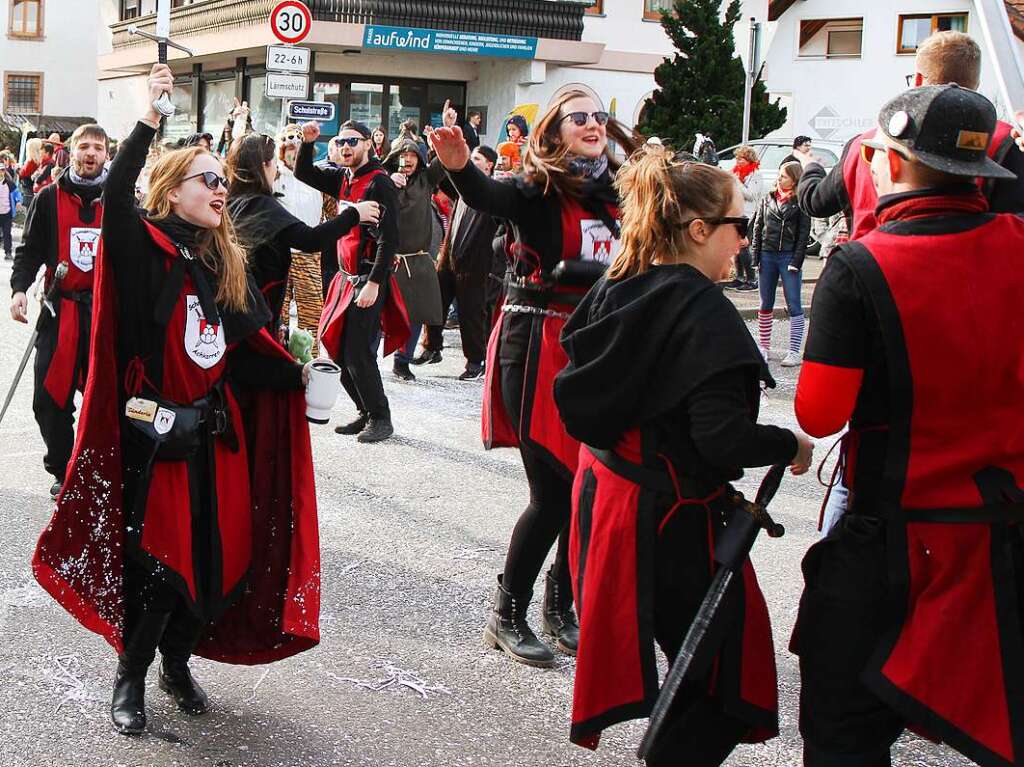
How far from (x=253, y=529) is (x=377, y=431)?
403 cm

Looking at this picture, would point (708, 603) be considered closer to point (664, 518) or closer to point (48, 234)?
point (664, 518)

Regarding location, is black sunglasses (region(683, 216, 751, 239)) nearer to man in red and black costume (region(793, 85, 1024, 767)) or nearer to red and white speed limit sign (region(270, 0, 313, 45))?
man in red and black costume (region(793, 85, 1024, 767))

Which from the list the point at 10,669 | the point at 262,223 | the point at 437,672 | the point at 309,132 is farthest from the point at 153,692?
the point at 309,132

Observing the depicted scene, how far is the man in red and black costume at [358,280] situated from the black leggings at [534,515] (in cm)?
343

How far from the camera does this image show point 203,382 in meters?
3.65

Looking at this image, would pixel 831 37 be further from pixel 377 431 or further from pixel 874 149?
pixel 874 149

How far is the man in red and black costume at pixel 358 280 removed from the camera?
7.73 meters

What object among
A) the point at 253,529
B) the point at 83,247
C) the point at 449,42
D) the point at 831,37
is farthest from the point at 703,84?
the point at 253,529

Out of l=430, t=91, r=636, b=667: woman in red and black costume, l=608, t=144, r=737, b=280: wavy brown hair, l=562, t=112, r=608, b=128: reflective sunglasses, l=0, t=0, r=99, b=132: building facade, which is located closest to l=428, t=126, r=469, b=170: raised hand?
l=430, t=91, r=636, b=667: woman in red and black costume

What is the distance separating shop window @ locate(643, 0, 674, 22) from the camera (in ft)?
100

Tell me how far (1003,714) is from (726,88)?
22667 mm

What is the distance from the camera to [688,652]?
2.75 meters

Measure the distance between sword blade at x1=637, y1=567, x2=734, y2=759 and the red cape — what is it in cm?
129

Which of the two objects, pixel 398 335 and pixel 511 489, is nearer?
pixel 511 489
